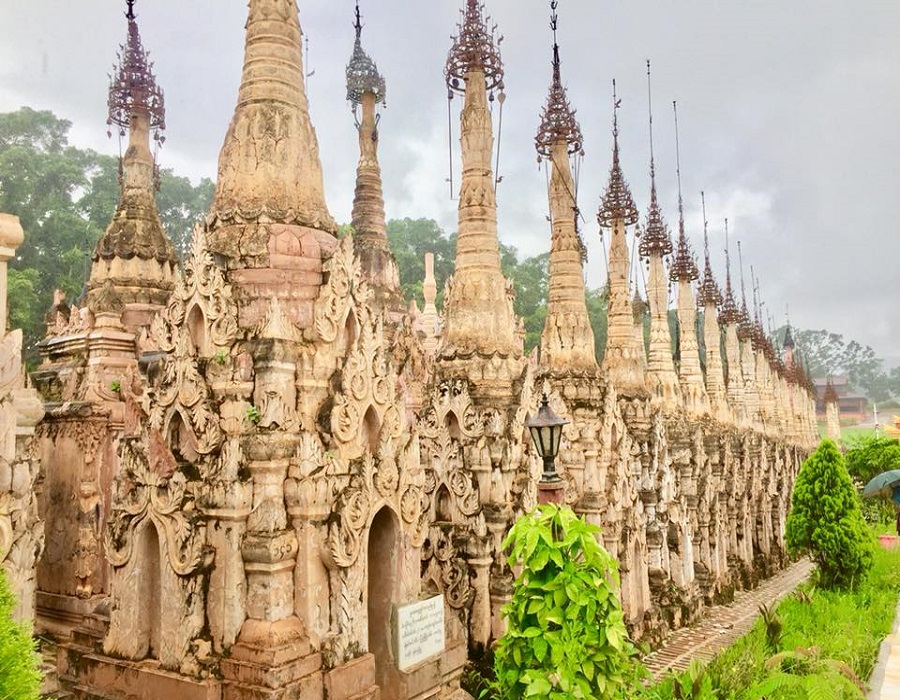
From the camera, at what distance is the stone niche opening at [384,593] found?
784cm

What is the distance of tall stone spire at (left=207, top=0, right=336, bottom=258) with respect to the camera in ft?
25.5

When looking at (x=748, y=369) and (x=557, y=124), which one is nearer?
(x=557, y=124)

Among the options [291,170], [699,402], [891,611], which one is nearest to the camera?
[291,170]

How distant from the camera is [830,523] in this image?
1689cm

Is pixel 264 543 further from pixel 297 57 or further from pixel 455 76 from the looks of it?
pixel 455 76

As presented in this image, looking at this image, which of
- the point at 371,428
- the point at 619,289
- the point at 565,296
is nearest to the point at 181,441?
the point at 371,428

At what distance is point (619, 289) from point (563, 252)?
14.1ft

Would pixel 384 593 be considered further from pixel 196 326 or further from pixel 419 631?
pixel 196 326

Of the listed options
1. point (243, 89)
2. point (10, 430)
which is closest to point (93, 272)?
point (243, 89)

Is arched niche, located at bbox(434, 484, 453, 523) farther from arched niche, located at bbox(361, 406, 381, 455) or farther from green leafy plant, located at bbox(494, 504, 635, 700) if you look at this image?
green leafy plant, located at bbox(494, 504, 635, 700)

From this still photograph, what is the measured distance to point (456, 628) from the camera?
10.3 metres

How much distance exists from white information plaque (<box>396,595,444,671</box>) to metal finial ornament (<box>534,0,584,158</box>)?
456 inches

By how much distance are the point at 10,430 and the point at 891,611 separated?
16305 mm

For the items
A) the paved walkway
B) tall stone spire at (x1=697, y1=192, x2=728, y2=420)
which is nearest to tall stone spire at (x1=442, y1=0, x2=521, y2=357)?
the paved walkway
